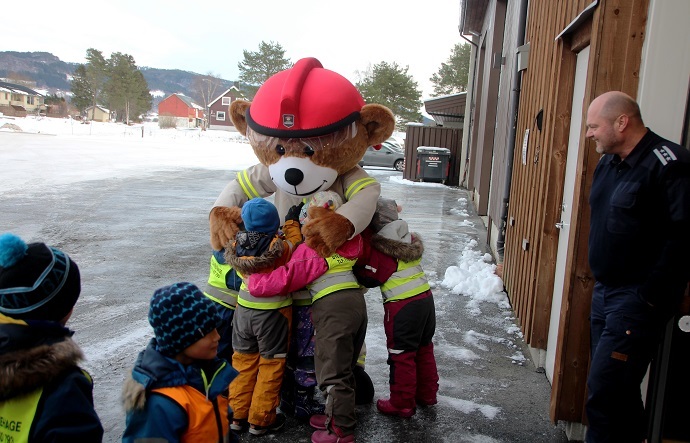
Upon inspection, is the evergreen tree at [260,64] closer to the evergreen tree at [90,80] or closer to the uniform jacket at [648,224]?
the evergreen tree at [90,80]

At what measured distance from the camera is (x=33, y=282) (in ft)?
6.34

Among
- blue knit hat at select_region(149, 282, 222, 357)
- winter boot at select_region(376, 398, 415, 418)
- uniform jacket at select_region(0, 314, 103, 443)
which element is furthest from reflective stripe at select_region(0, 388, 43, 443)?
winter boot at select_region(376, 398, 415, 418)

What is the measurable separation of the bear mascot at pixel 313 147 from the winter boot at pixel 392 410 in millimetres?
1120

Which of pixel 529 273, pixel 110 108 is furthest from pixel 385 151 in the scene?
pixel 110 108

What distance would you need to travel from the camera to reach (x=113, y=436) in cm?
338

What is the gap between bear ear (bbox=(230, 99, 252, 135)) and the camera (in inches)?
163

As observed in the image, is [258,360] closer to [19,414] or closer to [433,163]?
[19,414]

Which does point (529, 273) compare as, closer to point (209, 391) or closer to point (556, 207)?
point (556, 207)

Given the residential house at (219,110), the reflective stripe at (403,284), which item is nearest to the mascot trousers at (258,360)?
the reflective stripe at (403,284)

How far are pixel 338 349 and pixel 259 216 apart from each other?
0.90m

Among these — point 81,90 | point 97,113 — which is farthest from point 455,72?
point 97,113

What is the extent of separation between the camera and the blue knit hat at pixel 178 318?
2.05 metres

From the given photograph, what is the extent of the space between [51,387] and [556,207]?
3.66 metres

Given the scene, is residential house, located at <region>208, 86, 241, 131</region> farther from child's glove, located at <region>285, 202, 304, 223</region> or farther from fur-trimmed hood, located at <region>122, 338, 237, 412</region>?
fur-trimmed hood, located at <region>122, 338, 237, 412</region>
